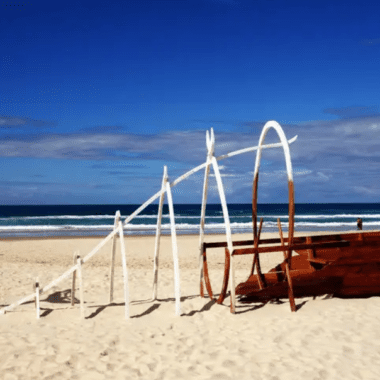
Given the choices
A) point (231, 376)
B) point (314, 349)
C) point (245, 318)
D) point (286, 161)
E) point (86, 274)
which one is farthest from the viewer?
point (86, 274)

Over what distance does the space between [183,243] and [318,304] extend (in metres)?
14.4

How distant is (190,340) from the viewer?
19.6 feet

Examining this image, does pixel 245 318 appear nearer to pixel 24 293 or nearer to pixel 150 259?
pixel 24 293

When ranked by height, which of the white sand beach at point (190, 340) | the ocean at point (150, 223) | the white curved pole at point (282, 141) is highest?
the white curved pole at point (282, 141)

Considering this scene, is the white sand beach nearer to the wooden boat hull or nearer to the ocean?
the wooden boat hull

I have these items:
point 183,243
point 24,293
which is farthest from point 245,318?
point 183,243

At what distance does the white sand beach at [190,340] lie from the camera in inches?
198

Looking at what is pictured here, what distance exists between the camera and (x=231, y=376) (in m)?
4.89

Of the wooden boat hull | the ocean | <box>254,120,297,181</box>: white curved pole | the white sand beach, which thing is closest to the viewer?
the white sand beach

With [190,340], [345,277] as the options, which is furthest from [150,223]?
[190,340]

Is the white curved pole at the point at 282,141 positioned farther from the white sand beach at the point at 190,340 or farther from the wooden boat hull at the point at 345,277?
the white sand beach at the point at 190,340

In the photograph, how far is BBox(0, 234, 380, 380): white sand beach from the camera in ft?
16.5

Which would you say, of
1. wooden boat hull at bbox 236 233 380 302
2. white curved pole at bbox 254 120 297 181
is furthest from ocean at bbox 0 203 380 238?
white curved pole at bbox 254 120 297 181

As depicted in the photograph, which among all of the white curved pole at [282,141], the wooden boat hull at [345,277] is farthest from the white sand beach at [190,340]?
the white curved pole at [282,141]
